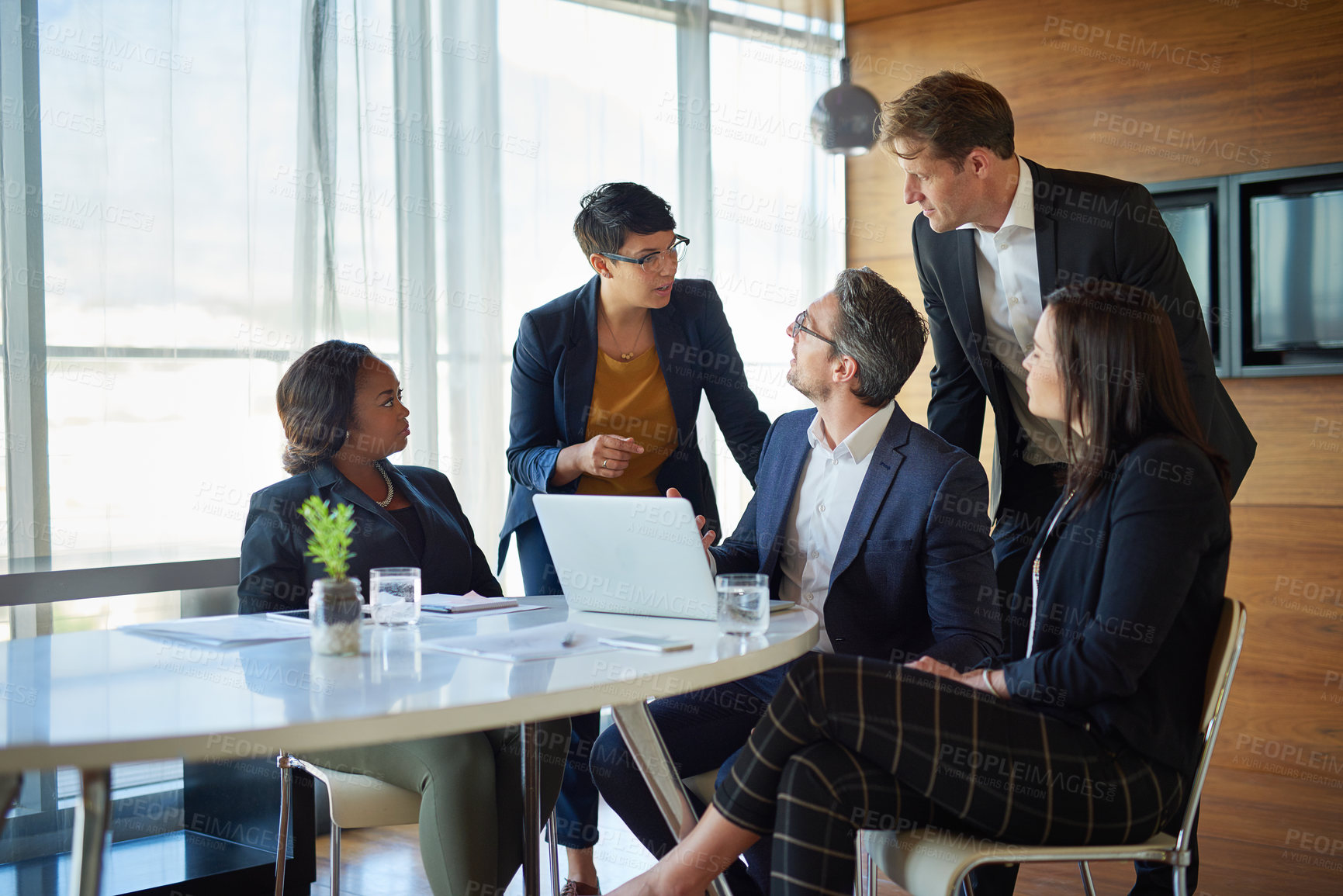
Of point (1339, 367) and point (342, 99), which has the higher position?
point (342, 99)

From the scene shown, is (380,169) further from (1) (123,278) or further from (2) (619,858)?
(2) (619,858)

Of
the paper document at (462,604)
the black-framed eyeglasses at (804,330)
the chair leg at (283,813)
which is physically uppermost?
the black-framed eyeglasses at (804,330)

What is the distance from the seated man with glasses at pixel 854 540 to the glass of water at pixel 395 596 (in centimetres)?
52

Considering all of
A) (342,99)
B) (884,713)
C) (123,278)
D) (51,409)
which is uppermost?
→ (342,99)

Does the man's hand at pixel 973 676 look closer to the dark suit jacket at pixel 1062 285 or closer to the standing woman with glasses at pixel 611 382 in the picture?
the dark suit jacket at pixel 1062 285

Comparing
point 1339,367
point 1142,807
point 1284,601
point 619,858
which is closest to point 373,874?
point 619,858

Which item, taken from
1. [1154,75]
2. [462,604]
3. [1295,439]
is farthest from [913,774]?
[1154,75]

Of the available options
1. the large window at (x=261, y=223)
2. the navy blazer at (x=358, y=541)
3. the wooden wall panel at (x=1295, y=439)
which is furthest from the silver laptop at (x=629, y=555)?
the wooden wall panel at (x=1295, y=439)

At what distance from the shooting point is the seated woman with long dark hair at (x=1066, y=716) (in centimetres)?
154

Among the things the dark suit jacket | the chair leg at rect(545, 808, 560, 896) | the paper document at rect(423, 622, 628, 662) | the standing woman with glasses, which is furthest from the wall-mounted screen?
the paper document at rect(423, 622, 628, 662)

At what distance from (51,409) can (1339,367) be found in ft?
13.3

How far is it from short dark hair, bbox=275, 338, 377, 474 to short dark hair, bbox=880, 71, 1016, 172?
1284 mm

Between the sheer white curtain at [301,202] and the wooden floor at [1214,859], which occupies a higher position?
the sheer white curtain at [301,202]

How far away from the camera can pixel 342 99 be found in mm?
3420
